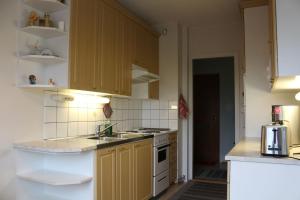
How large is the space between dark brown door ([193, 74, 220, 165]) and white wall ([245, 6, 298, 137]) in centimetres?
317

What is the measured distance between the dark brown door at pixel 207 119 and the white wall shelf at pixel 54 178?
167 inches

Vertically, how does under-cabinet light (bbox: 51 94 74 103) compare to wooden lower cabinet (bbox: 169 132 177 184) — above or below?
above

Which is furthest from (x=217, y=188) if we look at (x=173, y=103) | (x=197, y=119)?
(x=197, y=119)

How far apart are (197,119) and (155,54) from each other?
2.49 metres

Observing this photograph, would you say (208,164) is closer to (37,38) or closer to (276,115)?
(276,115)

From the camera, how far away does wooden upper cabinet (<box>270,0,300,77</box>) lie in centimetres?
155

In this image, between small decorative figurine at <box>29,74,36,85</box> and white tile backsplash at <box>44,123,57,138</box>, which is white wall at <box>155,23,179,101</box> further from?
small decorative figurine at <box>29,74,36,85</box>

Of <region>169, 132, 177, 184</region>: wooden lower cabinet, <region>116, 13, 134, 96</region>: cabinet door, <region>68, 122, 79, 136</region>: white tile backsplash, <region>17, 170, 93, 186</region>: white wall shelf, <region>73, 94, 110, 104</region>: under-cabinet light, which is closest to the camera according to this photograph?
<region>17, 170, 93, 186</region>: white wall shelf

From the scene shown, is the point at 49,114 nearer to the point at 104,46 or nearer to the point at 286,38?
the point at 104,46

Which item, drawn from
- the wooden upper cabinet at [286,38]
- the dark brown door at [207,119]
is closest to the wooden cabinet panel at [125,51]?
the wooden upper cabinet at [286,38]

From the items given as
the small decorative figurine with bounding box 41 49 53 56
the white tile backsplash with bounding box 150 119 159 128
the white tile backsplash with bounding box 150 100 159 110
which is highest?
the small decorative figurine with bounding box 41 49 53 56

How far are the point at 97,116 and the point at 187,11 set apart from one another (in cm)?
206

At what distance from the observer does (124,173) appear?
287 cm

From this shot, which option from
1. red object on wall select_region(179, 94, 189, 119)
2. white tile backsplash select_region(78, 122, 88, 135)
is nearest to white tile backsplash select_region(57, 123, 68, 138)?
white tile backsplash select_region(78, 122, 88, 135)
